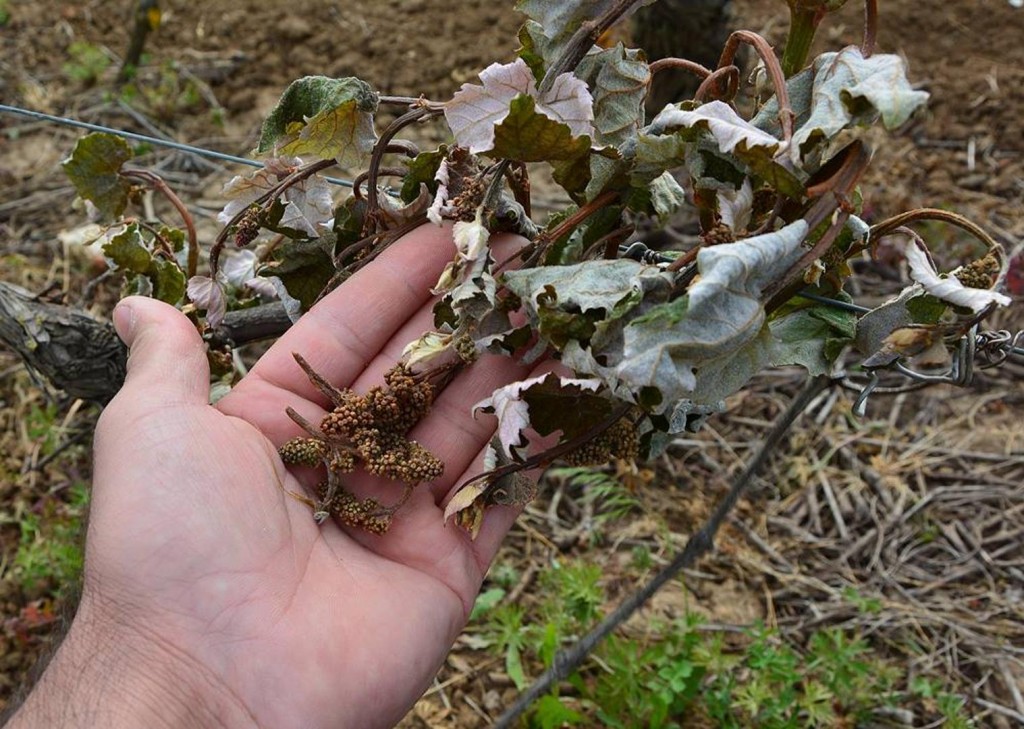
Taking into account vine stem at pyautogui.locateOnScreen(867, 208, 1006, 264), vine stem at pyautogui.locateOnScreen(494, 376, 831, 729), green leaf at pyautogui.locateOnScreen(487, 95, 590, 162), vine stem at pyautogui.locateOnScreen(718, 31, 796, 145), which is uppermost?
A: vine stem at pyautogui.locateOnScreen(718, 31, 796, 145)

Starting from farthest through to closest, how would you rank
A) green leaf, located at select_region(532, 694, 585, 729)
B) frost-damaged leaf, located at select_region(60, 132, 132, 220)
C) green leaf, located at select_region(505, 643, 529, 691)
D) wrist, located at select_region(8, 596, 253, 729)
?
1. green leaf, located at select_region(505, 643, 529, 691)
2. green leaf, located at select_region(532, 694, 585, 729)
3. frost-damaged leaf, located at select_region(60, 132, 132, 220)
4. wrist, located at select_region(8, 596, 253, 729)

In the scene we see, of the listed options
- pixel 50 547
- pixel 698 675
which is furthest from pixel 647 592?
pixel 50 547

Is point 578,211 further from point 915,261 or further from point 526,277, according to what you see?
point 915,261

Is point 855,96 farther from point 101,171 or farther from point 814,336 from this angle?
point 101,171

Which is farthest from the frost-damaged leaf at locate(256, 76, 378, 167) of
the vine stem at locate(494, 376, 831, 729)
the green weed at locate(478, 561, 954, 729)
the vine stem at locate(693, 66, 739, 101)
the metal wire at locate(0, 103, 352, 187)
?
the green weed at locate(478, 561, 954, 729)

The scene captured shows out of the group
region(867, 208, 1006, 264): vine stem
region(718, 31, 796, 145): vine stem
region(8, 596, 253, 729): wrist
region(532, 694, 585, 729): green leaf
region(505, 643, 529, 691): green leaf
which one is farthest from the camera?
region(505, 643, 529, 691): green leaf

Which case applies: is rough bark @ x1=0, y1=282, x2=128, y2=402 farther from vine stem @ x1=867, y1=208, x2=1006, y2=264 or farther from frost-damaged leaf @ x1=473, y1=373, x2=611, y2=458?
vine stem @ x1=867, y1=208, x2=1006, y2=264

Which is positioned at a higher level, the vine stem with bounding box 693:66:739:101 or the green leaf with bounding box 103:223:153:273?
the vine stem with bounding box 693:66:739:101

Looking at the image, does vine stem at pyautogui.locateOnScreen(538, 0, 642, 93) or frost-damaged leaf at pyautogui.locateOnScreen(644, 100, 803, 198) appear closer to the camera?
frost-damaged leaf at pyautogui.locateOnScreen(644, 100, 803, 198)
